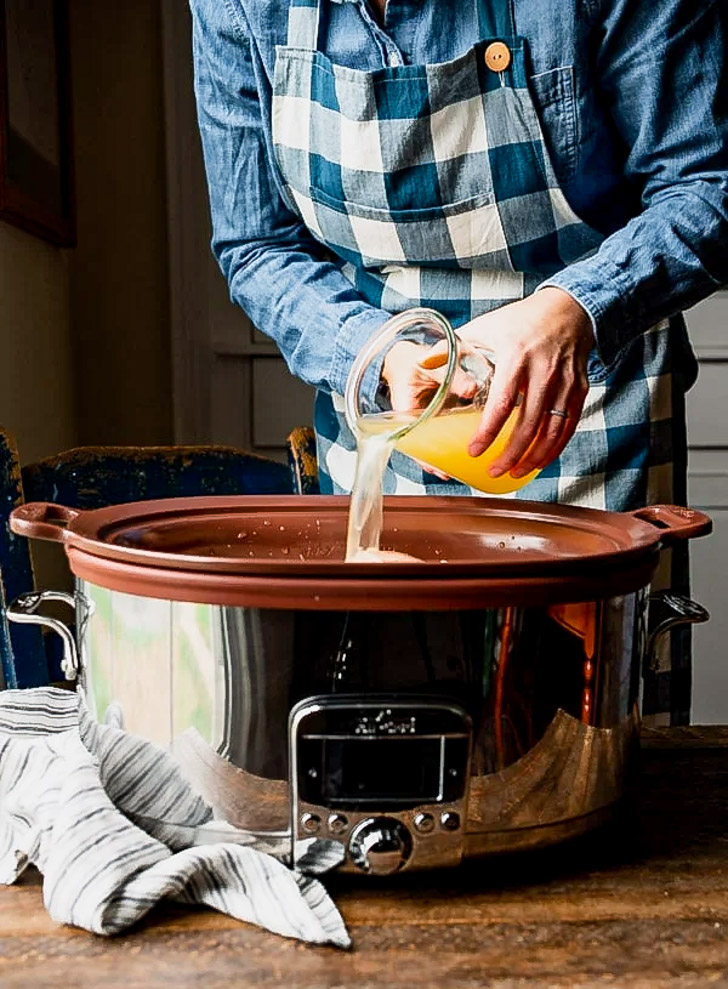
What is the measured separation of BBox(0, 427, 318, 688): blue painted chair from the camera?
1.24 metres

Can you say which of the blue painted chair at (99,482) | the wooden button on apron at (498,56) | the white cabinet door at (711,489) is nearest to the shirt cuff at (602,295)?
the wooden button on apron at (498,56)

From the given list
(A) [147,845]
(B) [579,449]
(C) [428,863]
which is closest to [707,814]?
(C) [428,863]

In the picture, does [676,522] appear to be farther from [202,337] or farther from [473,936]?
[202,337]

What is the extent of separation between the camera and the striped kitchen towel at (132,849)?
0.57m

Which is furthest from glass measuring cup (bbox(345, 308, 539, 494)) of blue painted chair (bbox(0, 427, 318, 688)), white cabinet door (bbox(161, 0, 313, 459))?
white cabinet door (bbox(161, 0, 313, 459))

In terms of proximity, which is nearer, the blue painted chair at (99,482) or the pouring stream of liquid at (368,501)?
the pouring stream of liquid at (368,501)

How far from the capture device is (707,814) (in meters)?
0.73

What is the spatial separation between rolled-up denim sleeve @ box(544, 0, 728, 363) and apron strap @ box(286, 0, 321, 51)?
0.25 metres

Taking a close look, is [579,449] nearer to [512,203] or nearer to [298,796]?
[512,203]

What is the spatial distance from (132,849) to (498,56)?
735mm

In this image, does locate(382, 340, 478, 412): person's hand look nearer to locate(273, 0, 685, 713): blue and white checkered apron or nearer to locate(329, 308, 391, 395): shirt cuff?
locate(329, 308, 391, 395): shirt cuff

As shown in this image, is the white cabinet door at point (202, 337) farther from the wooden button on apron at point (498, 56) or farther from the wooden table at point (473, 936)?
the wooden table at point (473, 936)

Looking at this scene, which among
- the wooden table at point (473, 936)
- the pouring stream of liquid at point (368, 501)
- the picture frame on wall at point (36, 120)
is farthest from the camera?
the picture frame on wall at point (36, 120)

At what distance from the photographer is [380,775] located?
0.60 m
